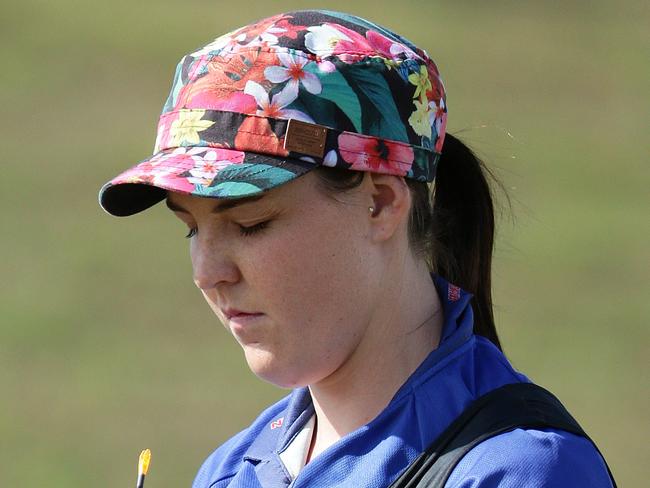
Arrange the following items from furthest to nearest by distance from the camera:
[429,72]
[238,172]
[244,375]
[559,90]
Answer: [559,90]
[244,375]
[429,72]
[238,172]

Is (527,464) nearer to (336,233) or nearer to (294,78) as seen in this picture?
(336,233)

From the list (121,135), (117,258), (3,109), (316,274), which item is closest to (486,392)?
(316,274)

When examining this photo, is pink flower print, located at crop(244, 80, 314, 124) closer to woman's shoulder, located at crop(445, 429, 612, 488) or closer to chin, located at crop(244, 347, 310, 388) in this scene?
chin, located at crop(244, 347, 310, 388)

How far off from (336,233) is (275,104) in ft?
0.79

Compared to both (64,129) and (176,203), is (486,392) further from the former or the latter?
(64,129)

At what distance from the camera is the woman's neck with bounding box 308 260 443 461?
246cm

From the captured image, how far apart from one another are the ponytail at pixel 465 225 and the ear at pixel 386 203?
278 mm

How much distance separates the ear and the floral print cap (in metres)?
0.03

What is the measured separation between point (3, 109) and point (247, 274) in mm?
10131

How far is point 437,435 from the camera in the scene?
90.9 inches

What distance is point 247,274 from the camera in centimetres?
234

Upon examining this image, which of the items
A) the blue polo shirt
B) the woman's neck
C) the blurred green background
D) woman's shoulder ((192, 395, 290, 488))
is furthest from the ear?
the blurred green background

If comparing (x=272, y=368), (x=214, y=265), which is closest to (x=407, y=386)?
(x=272, y=368)

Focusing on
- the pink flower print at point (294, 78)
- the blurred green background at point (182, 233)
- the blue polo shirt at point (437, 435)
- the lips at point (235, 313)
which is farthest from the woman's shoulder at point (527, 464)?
the blurred green background at point (182, 233)
